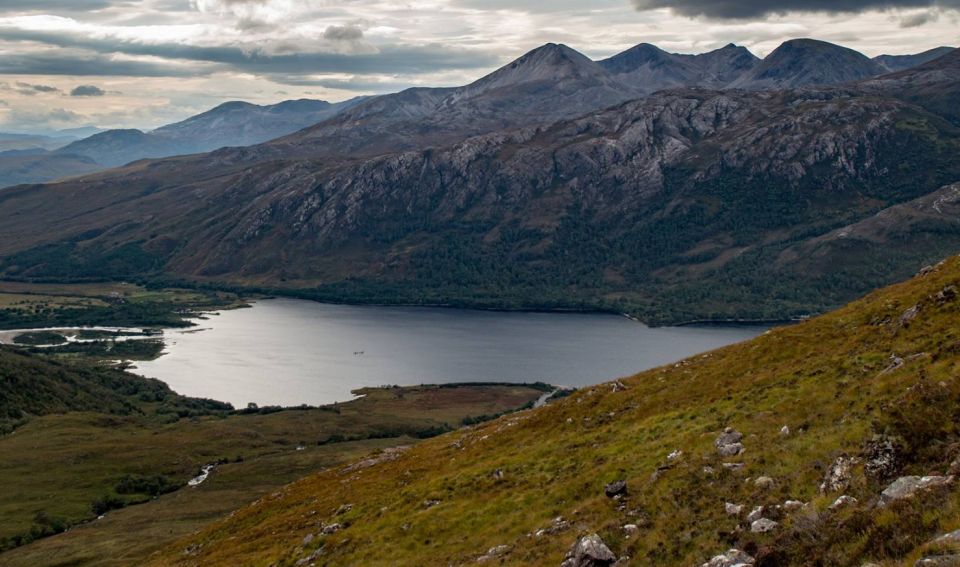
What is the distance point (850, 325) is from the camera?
198 ft

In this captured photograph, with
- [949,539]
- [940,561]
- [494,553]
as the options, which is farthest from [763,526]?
[494,553]

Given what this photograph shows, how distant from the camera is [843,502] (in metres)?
29.1

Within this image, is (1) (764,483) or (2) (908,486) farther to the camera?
(1) (764,483)

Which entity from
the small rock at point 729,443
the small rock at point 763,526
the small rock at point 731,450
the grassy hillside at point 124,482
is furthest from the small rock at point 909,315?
the grassy hillside at point 124,482

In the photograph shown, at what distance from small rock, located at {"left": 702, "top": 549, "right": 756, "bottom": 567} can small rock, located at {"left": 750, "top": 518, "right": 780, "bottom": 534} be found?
1805 millimetres

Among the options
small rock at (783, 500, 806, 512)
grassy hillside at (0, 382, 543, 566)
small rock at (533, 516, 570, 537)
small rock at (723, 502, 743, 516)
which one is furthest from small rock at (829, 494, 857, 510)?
grassy hillside at (0, 382, 543, 566)

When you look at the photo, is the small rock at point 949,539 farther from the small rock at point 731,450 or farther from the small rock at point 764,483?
the small rock at point 731,450

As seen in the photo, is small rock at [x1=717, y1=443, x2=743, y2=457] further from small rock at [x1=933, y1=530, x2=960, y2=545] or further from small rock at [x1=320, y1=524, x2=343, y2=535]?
small rock at [x1=320, y1=524, x2=343, y2=535]

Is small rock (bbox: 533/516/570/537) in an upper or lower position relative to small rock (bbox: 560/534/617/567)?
lower

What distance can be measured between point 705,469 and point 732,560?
1198 centimetres

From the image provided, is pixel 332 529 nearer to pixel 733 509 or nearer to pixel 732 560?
pixel 733 509

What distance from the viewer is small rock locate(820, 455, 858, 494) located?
31219 mm

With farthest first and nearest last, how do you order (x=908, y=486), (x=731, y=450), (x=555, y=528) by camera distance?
1. (x=731, y=450)
2. (x=555, y=528)
3. (x=908, y=486)

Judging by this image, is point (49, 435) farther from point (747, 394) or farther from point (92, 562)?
point (747, 394)
